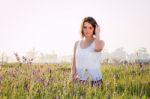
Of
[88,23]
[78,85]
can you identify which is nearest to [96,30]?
[88,23]

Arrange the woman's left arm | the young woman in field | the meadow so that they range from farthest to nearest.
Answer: the young woman in field, the woman's left arm, the meadow

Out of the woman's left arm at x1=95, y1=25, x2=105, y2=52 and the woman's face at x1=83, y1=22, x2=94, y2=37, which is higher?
the woman's face at x1=83, y1=22, x2=94, y2=37

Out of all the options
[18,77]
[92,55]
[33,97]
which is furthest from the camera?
[92,55]

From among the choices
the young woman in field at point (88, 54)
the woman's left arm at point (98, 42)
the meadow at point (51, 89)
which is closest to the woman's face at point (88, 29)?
the young woman in field at point (88, 54)

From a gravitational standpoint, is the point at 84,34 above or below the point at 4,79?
above

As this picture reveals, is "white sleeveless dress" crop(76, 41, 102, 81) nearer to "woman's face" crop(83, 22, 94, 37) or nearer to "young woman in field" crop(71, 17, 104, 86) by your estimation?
"young woman in field" crop(71, 17, 104, 86)

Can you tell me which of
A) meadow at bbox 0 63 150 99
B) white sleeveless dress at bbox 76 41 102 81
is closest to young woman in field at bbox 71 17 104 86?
white sleeveless dress at bbox 76 41 102 81

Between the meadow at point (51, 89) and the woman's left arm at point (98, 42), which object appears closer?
the meadow at point (51, 89)

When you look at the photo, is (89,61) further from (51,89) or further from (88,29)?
(51,89)

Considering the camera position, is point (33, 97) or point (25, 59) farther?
point (25, 59)

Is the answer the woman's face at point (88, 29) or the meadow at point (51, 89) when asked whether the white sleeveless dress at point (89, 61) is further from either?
the meadow at point (51, 89)

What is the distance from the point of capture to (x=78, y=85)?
21.4 ft

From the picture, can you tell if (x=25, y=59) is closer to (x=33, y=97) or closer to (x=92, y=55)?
(x=92, y=55)

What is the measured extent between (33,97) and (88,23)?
2350mm
